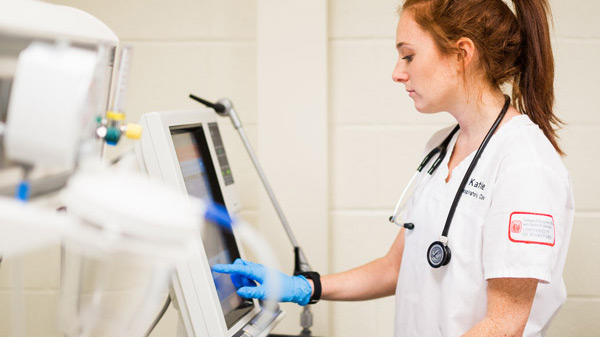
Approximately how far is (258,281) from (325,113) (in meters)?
0.82

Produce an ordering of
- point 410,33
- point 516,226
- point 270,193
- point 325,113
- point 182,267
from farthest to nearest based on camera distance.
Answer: point 325,113
point 270,193
point 410,33
point 516,226
point 182,267

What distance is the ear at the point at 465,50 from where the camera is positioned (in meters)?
1.22

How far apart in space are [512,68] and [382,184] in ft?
2.60

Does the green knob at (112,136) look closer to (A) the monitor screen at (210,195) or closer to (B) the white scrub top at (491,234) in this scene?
(A) the monitor screen at (210,195)

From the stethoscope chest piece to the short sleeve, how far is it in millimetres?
90

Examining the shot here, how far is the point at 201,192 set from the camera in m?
1.19

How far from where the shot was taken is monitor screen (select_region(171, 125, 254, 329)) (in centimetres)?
112

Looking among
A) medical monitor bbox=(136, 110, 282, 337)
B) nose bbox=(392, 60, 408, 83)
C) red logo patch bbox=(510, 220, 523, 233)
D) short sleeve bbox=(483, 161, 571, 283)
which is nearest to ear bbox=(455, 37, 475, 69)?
nose bbox=(392, 60, 408, 83)

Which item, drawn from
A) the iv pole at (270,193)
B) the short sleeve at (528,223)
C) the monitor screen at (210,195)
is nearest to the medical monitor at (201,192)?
the monitor screen at (210,195)

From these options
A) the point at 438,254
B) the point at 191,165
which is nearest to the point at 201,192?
the point at 191,165

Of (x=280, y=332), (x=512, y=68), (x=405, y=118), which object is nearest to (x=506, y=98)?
(x=512, y=68)

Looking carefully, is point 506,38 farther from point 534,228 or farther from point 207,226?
point 207,226

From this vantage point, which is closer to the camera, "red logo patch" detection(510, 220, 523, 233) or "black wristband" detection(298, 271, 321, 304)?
"red logo patch" detection(510, 220, 523, 233)

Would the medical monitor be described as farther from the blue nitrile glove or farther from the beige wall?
the beige wall
